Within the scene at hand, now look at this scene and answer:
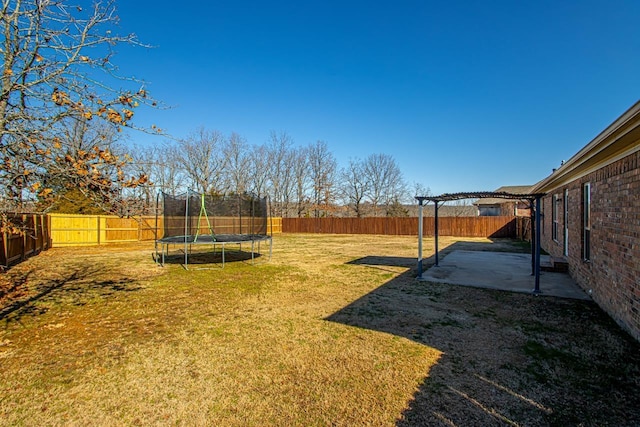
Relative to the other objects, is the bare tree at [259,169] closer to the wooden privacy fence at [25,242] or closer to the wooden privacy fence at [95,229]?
the wooden privacy fence at [95,229]

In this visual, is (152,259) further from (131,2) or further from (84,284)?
(131,2)

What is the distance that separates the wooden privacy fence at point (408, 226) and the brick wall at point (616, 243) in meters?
14.3

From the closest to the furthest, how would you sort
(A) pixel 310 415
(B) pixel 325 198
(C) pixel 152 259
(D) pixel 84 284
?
(A) pixel 310 415, (D) pixel 84 284, (C) pixel 152 259, (B) pixel 325 198

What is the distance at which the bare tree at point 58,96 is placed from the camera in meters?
2.50

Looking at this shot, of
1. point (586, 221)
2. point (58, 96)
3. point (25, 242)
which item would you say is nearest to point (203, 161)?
point (25, 242)

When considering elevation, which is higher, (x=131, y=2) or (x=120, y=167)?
(x=131, y=2)

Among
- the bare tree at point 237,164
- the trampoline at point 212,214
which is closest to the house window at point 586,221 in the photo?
the trampoline at point 212,214

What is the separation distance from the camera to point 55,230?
46.6 ft

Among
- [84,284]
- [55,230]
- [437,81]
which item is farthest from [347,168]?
[84,284]

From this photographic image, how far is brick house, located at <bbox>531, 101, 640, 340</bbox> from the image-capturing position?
3.46 m

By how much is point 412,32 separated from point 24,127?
11.1 metres

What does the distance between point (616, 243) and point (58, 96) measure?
617 centimetres

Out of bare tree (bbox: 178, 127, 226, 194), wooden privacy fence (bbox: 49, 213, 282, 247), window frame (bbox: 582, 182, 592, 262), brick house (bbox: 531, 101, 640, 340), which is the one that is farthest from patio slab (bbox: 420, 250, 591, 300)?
bare tree (bbox: 178, 127, 226, 194)

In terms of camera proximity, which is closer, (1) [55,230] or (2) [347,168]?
(1) [55,230]
